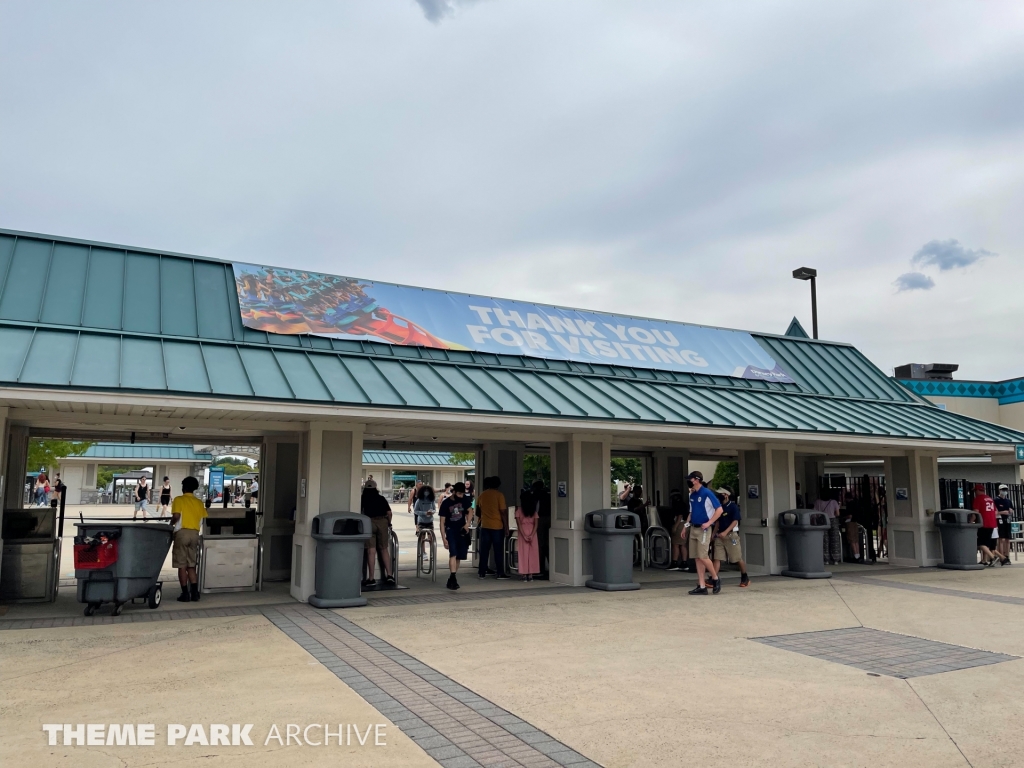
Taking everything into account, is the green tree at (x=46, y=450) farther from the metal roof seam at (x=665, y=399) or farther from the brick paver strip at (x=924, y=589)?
the brick paver strip at (x=924, y=589)

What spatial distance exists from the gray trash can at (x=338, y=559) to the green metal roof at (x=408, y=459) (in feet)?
93.2

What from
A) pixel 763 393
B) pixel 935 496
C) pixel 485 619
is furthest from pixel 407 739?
pixel 935 496

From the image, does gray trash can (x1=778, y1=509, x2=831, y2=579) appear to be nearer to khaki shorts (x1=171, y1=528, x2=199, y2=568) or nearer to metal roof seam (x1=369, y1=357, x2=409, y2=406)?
metal roof seam (x1=369, y1=357, x2=409, y2=406)

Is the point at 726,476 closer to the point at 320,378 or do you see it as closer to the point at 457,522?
the point at 457,522

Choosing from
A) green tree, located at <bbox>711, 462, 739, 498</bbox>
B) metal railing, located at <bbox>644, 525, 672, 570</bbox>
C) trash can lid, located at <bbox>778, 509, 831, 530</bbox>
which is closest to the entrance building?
trash can lid, located at <bbox>778, 509, 831, 530</bbox>

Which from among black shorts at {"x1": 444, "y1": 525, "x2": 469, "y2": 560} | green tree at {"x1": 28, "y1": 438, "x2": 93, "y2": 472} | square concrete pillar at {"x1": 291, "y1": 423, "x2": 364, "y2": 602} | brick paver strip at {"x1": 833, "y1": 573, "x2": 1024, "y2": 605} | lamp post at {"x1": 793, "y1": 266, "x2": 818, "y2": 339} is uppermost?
lamp post at {"x1": 793, "y1": 266, "x2": 818, "y2": 339}

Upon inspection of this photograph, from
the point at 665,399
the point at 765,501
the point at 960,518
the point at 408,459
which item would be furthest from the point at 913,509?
the point at 408,459

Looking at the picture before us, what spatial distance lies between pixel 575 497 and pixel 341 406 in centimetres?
439

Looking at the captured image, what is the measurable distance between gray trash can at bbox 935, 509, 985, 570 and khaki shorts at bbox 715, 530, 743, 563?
6.20m

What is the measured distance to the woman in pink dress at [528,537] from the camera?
12.7 m

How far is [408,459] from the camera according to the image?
4078 centimetres

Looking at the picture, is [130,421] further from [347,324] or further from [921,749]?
[921,749]

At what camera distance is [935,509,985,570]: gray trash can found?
1517 centimetres

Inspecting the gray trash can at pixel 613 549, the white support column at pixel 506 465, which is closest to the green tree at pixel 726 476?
the white support column at pixel 506 465
